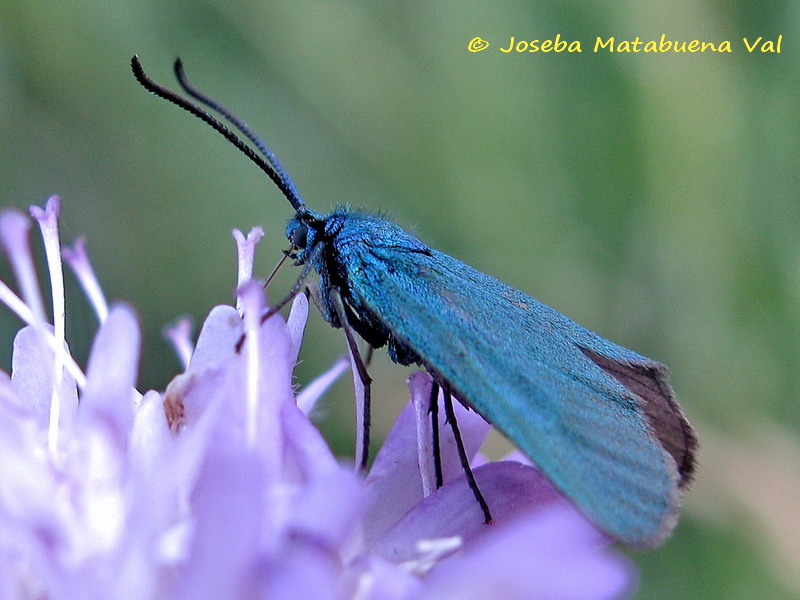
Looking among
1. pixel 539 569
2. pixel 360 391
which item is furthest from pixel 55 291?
pixel 539 569

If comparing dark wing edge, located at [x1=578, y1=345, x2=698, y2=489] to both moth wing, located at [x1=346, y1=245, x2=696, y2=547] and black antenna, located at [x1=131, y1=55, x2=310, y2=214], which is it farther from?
black antenna, located at [x1=131, y1=55, x2=310, y2=214]

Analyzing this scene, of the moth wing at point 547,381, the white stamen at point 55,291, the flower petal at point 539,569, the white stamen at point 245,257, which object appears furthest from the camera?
the white stamen at point 245,257

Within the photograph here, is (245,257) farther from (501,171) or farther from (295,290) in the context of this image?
(501,171)

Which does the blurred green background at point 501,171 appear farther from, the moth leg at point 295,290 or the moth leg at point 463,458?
the moth leg at point 463,458

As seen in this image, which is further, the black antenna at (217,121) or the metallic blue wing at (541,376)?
the black antenna at (217,121)

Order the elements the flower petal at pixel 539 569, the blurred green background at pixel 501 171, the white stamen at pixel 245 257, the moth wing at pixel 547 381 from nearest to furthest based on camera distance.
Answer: the flower petal at pixel 539 569, the moth wing at pixel 547 381, the white stamen at pixel 245 257, the blurred green background at pixel 501 171

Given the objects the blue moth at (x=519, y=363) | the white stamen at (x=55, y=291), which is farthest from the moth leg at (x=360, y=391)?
the white stamen at (x=55, y=291)
